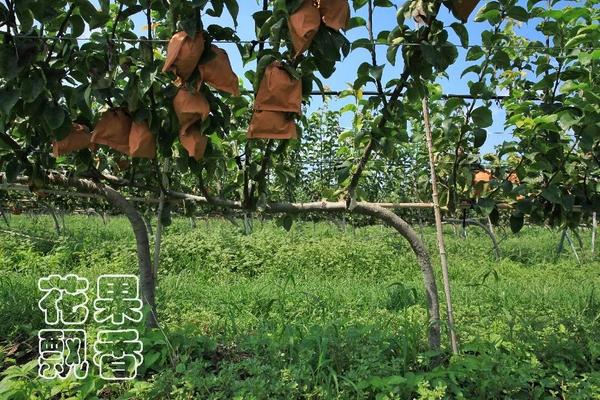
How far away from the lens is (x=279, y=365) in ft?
6.54

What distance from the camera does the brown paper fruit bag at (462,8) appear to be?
1395 mm

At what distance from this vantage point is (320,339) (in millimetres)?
2158

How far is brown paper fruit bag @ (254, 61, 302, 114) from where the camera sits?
134cm

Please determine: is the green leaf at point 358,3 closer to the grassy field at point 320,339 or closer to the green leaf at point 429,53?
the green leaf at point 429,53

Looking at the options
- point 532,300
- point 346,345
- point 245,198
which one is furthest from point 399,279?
point 245,198

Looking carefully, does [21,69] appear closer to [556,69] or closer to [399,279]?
[556,69]

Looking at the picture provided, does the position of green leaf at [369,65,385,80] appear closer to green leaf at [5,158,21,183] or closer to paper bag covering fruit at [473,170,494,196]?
paper bag covering fruit at [473,170,494,196]

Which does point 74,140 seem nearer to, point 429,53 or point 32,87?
point 32,87

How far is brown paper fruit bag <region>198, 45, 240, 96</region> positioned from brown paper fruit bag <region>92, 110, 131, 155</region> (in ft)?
1.20

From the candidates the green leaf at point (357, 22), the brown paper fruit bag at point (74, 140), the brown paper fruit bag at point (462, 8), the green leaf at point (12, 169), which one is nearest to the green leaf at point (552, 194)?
the brown paper fruit bag at point (462, 8)

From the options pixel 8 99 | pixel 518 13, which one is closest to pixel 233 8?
pixel 8 99

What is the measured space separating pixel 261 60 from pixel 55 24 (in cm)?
93

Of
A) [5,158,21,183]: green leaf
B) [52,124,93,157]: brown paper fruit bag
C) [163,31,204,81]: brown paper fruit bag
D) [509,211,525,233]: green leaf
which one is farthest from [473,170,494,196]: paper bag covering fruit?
[5,158,21,183]: green leaf

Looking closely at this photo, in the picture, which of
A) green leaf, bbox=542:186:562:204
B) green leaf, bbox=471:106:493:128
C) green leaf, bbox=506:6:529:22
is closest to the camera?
green leaf, bbox=506:6:529:22
